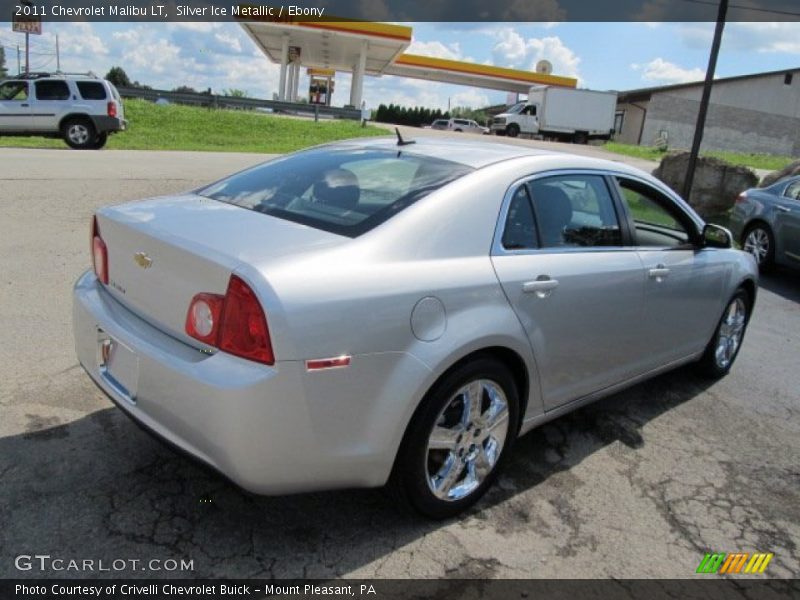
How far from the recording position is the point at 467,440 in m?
3.00

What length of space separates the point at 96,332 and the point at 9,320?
7.73 ft

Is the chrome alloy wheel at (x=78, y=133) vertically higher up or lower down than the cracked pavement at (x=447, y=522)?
higher up

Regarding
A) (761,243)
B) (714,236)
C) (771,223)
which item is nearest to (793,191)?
(771,223)

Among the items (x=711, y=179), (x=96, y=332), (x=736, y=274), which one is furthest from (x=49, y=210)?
(x=711, y=179)

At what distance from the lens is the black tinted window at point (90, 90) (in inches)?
716

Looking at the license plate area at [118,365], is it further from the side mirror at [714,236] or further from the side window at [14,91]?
the side window at [14,91]

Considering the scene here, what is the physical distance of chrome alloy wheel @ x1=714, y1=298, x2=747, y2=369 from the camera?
4.95m

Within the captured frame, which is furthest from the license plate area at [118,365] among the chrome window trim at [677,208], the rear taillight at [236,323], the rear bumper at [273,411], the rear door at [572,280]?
the chrome window trim at [677,208]

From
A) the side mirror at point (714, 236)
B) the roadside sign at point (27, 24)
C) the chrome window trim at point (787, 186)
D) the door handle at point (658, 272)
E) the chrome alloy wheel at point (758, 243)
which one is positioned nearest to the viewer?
the door handle at point (658, 272)

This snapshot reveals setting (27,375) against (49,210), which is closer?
(27,375)

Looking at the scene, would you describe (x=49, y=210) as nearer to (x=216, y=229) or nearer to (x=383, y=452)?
(x=216, y=229)

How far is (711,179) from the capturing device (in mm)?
13273

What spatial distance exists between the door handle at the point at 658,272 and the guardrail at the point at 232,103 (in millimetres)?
28485

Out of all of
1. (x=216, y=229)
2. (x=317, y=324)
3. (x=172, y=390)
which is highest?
(x=216, y=229)
